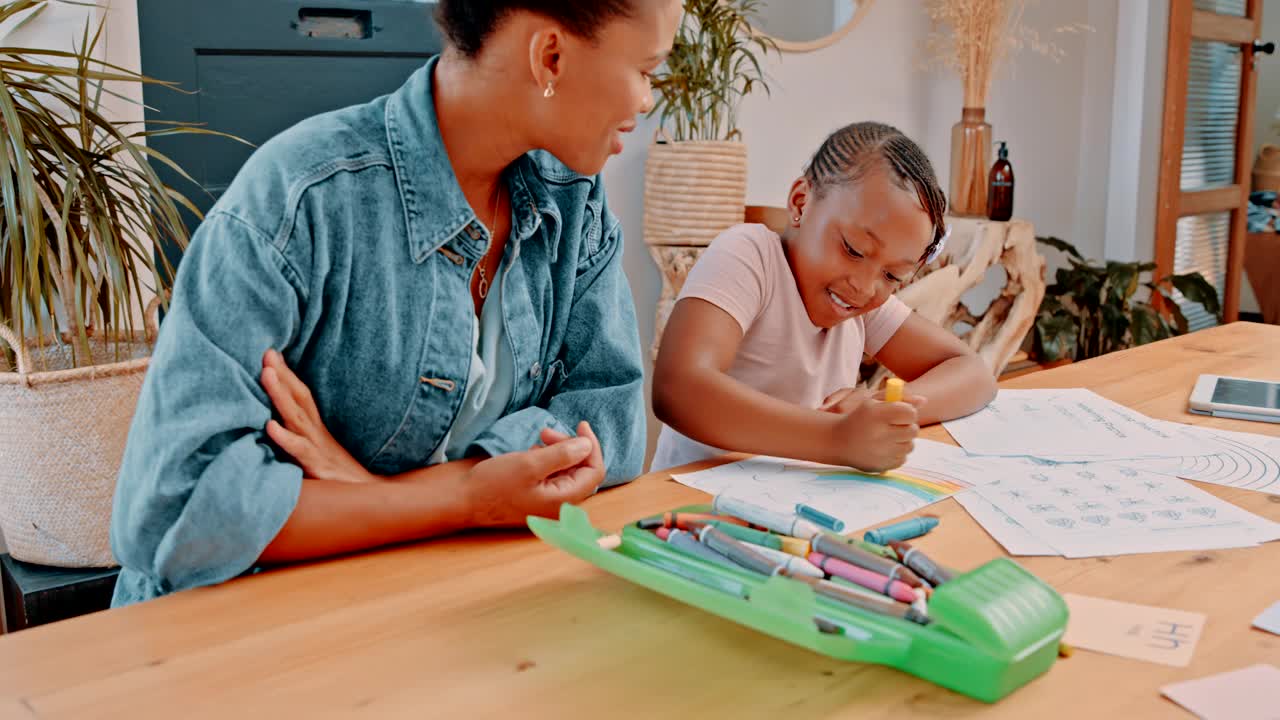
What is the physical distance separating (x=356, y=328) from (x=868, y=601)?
20.6 inches

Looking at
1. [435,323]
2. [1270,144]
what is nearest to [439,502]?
[435,323]

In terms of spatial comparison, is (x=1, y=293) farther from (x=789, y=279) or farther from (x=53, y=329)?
(x=789, y=279)

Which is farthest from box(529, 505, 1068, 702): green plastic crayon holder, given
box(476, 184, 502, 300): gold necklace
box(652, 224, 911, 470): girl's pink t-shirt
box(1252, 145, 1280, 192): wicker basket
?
box(1252, 145, 1280, 192): wicker basket

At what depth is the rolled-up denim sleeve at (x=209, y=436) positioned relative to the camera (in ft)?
2.80

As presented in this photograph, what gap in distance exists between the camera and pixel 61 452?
68.0 inches

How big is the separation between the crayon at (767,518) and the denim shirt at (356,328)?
0.60 feet

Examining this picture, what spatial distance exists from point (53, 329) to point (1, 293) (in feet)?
0.29

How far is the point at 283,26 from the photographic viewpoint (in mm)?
2262

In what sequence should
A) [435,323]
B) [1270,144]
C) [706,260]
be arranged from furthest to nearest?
[1270,144], [706,260], [435,323]

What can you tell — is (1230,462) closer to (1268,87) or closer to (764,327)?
(764,327)

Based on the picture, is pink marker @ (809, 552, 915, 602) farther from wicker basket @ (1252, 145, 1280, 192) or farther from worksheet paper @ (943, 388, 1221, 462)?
Answer: wicker basket @ (1252, 145, 1280, 192)

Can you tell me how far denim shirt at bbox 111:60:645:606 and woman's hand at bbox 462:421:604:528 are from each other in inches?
2.5

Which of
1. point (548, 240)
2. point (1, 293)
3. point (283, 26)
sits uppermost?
point (283, 26)

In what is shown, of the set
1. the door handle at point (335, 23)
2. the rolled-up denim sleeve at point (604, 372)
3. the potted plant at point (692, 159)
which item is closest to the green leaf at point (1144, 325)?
the potted plant at point (692, 159)
